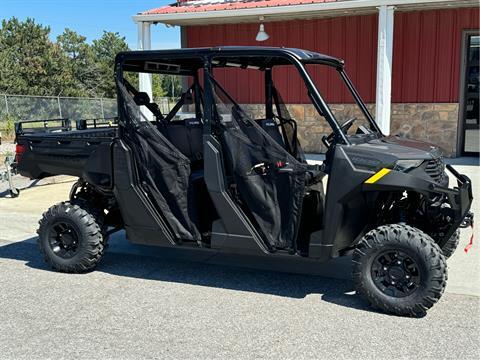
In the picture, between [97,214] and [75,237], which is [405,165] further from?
[75,237]

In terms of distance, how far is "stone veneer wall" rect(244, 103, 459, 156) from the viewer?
12133 millimetres

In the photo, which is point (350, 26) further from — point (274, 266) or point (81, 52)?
point (81, 52)

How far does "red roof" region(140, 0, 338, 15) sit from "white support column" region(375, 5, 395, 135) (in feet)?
4.31

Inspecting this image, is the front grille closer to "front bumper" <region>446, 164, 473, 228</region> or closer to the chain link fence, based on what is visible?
"front bumper" <region>446, 164, 473, 228</region>

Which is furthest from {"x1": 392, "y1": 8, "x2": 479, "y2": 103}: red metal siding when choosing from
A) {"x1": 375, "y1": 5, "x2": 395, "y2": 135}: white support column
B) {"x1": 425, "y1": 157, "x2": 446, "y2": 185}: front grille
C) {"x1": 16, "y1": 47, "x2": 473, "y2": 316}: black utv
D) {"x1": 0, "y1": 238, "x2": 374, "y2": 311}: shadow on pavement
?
{"x1": 425, "y1": 157, "x2": 446, "y2": 185}: front grille

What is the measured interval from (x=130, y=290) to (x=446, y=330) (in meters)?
2.59

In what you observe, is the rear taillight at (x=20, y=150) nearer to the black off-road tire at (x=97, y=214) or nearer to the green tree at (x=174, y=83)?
the black off-road tire at (x=97, y=214)

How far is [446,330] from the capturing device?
3.82 meters

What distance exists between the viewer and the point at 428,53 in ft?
39.5

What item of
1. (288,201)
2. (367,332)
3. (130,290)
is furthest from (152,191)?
(367,332)

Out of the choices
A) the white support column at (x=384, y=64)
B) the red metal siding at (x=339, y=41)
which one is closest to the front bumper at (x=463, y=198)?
the white support column at (x=384, y=64)

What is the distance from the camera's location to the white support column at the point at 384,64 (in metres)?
11.1

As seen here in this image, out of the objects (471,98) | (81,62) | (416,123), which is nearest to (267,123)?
(416,123)

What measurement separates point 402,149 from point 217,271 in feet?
6.97
